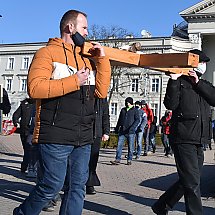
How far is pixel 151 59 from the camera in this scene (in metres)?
4.73

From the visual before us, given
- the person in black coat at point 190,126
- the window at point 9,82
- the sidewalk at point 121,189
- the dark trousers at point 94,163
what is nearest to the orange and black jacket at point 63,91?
the person in black coat at point 190,126

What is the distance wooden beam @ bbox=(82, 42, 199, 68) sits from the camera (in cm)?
460

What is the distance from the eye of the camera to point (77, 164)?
181 inches

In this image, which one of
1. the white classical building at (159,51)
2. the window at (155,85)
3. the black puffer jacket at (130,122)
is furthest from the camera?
the window at (155,85)

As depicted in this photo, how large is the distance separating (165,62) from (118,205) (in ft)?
10.5

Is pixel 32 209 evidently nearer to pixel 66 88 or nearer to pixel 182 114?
pixel 66 88

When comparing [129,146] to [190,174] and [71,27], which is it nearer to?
[190,174]

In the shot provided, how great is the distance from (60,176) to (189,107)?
6.60 ft

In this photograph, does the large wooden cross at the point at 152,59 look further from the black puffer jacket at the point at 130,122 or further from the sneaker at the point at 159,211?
the black puffer jacket at the point at 130,122

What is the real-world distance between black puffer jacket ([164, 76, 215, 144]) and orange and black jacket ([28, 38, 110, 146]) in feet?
4.63

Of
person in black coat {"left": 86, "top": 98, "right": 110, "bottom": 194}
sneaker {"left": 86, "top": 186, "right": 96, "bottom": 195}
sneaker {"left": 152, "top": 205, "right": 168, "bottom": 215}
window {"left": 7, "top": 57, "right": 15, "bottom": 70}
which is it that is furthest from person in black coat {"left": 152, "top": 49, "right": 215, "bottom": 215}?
window {"left": 7, "top": 57, "right": 15, "bottom": 70}

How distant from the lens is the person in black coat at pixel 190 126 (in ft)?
18.5

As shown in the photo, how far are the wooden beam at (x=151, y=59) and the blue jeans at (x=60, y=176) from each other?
34.0 inches

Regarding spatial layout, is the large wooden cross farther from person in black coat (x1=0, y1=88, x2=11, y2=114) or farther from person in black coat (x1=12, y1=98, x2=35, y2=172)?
person in black coat (x1=12, y1=98, x2=35, y2=172)
